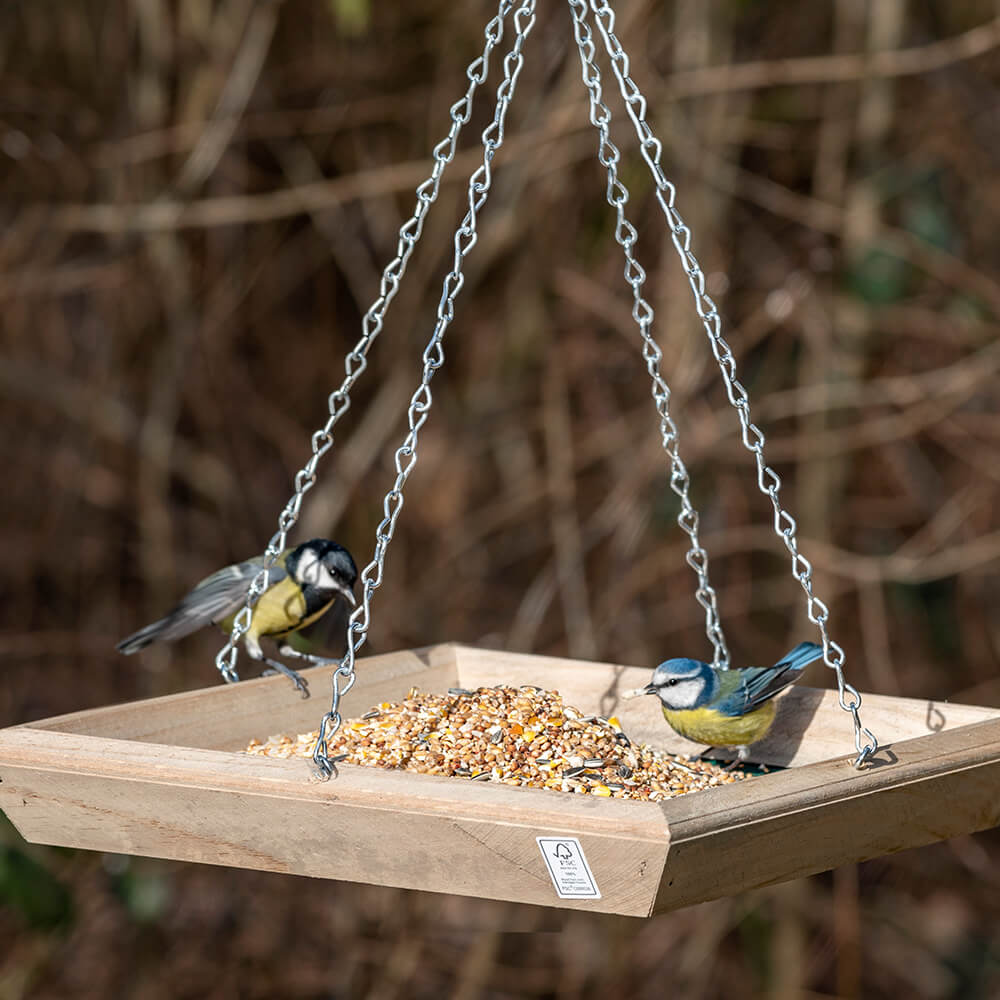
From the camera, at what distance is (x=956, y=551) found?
4.25 metres

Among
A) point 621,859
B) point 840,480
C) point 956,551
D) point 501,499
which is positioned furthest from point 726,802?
point 501,499

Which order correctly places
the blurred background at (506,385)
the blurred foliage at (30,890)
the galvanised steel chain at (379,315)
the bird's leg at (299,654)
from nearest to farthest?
the galvanised steel chain at (379,315), the bird's leg at (299,654), the blurred foliage at (30,890), the blurred background at (506,385)

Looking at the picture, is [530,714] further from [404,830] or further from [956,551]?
[956,551]

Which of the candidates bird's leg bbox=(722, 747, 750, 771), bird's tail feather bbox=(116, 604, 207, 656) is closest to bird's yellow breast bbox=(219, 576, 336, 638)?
bird's tail feather bbox=(116, 604, 207, 656)

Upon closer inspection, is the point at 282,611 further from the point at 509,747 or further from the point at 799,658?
the point at 799,658

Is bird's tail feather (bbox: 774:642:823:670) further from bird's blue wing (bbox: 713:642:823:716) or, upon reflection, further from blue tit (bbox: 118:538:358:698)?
blue tit (bbox: 118:538:358:698)

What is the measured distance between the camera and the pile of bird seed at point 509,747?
1961 mm

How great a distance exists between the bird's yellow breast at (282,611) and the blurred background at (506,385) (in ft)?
5.90

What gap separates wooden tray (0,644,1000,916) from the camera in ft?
5.28

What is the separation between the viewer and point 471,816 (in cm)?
164

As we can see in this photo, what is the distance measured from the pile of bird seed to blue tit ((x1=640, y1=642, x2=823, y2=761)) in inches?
3.0

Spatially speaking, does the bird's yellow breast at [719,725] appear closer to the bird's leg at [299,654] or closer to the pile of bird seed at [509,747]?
the pile of bird seed at [509,747]

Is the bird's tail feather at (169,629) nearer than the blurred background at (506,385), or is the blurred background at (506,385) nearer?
the bird's tail feather at (169,629)

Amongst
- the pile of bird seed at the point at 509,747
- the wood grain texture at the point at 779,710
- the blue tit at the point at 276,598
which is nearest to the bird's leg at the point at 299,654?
the blue tit at the point at 276,598
